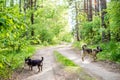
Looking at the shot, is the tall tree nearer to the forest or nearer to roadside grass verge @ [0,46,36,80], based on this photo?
the forest

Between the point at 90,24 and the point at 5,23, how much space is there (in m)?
Result: 25.9

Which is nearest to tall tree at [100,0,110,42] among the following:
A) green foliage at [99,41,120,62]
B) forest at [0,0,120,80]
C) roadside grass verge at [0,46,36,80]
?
forest at [0,0,120,80]

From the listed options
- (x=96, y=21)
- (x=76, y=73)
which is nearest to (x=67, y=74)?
(x=76, y=73)

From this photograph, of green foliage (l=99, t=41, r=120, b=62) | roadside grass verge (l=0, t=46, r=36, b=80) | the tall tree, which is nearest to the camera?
roadside grass verge (l=0, t=46, r=36, b=80)

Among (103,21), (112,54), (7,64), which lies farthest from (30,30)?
(7,64)

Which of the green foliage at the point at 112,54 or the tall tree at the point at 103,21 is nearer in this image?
the green foliage at the point at 112,54

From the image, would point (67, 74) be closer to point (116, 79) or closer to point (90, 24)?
point (116, 79)

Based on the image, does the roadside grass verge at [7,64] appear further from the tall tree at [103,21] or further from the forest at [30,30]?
the tall tree at [103,21]

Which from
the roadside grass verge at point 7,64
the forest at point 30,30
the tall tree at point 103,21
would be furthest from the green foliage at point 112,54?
the roadside grass verge at point 7,64

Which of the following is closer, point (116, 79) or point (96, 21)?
point (116, 79)

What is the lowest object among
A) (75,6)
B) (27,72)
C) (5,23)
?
(27,72)

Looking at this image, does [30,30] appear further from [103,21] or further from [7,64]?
[7,64]

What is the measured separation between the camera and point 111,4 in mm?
16047

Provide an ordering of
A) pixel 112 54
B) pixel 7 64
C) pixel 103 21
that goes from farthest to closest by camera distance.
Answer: pixel 103 21, pixel 112 54, pixel 7 64
